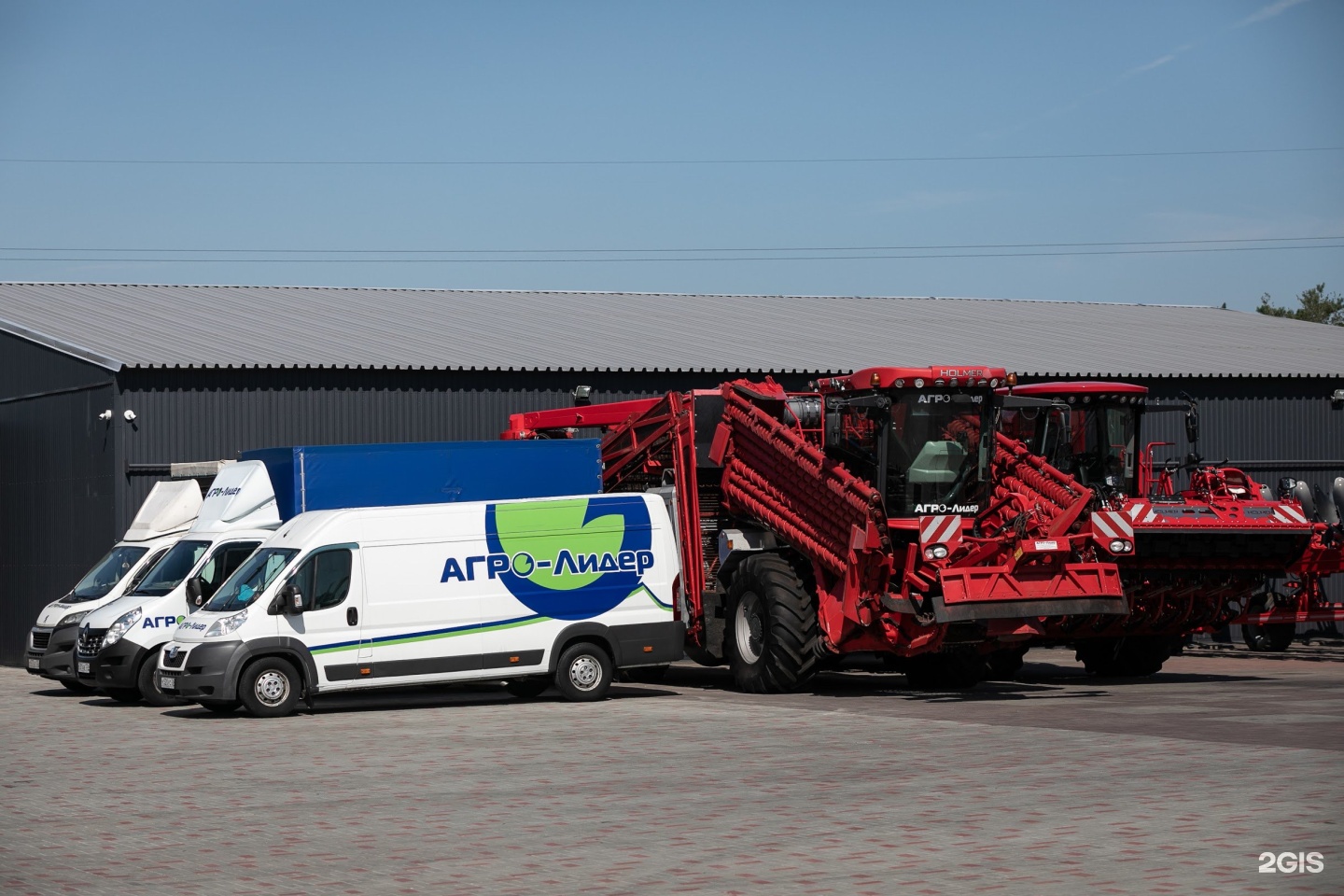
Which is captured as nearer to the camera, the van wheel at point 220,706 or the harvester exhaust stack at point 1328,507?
the van wheel at point 220,706

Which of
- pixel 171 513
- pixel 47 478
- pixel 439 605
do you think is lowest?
pixel 439 605

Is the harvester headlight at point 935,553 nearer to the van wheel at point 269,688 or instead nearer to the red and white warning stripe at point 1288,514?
the red and white warning stripe at point 1288,514

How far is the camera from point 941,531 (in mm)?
18859

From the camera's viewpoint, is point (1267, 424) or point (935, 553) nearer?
point (935, 553)

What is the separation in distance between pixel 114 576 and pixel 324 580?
6.25 meters

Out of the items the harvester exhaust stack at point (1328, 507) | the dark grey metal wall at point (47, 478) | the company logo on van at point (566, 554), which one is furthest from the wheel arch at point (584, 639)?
the harvester exhaust stack at point (1328, 507)

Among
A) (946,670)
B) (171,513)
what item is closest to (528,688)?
(946,670)

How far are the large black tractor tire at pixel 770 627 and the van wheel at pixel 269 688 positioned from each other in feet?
17.4

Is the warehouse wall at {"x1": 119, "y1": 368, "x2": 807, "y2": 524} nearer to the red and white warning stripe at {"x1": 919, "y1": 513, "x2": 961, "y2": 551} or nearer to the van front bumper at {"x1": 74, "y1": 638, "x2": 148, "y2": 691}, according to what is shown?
the van front bumper at {"x1": 74, "y1": 638, "x2": 148, "y2": 691}

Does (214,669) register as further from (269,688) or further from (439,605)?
(439,605)

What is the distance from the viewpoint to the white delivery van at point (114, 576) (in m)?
22.3

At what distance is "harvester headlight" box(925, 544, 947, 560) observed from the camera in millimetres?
18656

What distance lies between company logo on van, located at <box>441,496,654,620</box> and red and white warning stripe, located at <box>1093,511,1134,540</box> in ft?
16.6

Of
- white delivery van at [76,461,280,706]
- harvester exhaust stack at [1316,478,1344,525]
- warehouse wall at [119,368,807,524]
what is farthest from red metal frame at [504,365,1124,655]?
harvester exhaust stack at [1316,478,1344,525]
